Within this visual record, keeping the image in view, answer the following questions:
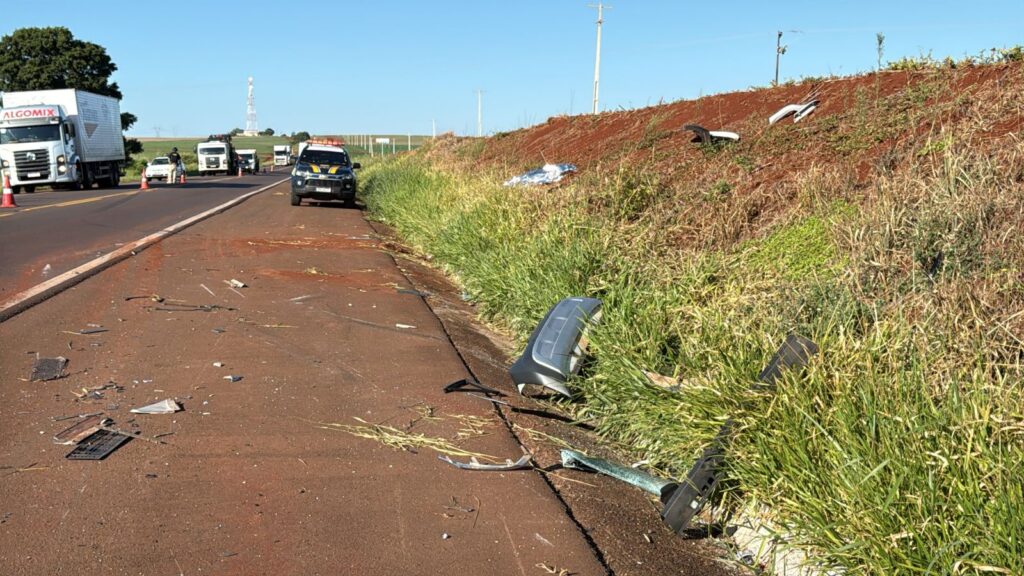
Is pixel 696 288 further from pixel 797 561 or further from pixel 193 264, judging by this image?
pixel 193 264

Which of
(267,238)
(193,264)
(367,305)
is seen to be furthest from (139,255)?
(367,305)

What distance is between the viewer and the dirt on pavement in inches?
143

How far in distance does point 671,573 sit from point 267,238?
1232cm

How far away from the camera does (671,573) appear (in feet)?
12.4

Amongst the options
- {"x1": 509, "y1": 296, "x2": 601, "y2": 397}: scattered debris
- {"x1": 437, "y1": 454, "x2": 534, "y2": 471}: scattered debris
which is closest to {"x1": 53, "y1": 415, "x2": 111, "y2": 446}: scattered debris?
{"x1": 437, "y1": 454, "x2": 534, "y2": 471}: scattered debris

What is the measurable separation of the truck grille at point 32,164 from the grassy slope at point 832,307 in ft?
89.2

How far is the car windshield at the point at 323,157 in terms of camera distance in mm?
24595

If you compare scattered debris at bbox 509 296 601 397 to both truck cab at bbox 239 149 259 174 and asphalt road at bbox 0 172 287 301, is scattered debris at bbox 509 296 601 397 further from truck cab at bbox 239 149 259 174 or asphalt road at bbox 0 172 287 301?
truck cab at bbox 239 149 259 174

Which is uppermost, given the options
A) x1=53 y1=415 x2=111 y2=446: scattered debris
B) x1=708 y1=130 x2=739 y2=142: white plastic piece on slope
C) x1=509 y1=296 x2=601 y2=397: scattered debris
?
x1=708 y1=130 x2=739 y2=142: white plastic piece on slope

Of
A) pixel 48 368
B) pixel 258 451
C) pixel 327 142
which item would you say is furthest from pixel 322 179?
pixel 258 451

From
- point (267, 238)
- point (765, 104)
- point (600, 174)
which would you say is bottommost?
point (267, 238)

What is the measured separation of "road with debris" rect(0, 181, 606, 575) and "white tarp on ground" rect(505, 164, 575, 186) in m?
5.91

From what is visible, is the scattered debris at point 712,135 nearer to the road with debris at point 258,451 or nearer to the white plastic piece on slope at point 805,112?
the white plastic piece on slope at point 805,112

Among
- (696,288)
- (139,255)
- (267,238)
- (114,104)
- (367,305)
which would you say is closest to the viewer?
(696,288)
